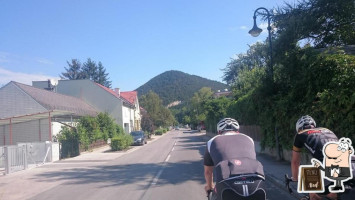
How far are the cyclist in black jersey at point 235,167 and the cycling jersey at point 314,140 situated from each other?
0.64 metres

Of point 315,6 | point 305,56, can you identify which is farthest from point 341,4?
point 305,56

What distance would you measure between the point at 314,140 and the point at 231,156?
1.00 metres

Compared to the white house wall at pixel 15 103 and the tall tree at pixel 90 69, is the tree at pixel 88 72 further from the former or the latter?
the white house wall at pixel 15 103

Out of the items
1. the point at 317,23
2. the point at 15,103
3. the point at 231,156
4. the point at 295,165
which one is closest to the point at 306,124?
the point at 295,165

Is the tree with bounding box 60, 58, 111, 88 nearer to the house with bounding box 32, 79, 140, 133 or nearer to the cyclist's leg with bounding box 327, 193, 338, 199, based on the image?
the house with bounding box 32, 79, 140, 133

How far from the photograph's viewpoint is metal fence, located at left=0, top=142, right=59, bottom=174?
651 inches

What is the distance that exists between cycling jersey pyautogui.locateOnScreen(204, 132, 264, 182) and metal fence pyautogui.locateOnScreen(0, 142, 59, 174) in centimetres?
1523

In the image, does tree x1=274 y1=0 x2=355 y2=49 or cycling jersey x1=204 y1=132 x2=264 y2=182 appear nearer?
cycling jersey x1=204 y1=132 x2=264 y2=182

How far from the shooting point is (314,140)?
3.88 meters

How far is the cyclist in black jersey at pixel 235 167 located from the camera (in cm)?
344

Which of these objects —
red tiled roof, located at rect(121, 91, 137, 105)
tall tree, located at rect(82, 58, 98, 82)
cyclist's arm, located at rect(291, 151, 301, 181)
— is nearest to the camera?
cyclist's arm, located at rect(291, 151, 301, 181)

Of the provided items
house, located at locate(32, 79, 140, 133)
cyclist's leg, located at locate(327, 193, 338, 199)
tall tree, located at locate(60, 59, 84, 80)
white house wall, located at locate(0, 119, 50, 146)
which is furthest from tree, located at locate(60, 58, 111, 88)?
cyclist's leg, located at locate(327, 193, 338, 199)

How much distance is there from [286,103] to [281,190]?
495cm

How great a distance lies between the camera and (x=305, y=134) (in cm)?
403
